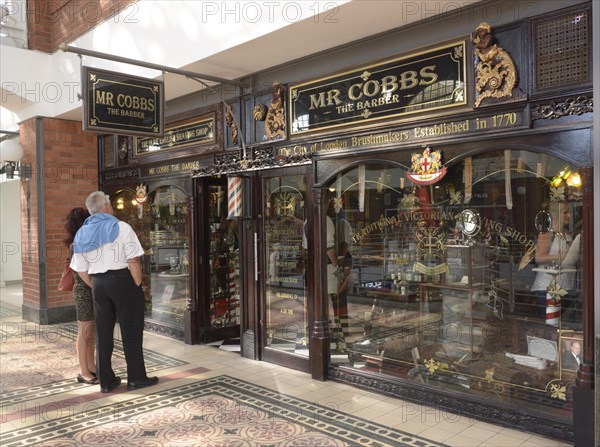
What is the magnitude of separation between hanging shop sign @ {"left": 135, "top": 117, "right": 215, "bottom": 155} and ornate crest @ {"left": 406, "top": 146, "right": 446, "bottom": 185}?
2.59 m

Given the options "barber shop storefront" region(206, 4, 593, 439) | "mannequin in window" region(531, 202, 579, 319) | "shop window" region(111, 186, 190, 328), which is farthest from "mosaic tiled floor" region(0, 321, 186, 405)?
"mannequin in window" region(531, 202, 579, 319)

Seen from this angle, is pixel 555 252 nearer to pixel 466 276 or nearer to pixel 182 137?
pixel 466 276

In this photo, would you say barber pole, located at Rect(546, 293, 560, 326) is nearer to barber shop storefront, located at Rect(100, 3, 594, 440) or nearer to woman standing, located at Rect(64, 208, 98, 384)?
barber shop storefront, located at Rect(100, 3, 594, 440)

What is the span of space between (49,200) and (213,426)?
5083mm

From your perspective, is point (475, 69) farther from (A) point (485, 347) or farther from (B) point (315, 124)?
(A) point (485, 347)

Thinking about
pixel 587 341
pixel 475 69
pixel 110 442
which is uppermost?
pixel 475 69

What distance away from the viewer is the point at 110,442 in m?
3.47

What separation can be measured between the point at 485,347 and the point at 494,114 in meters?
1.69

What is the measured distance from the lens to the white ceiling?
12.6 feet

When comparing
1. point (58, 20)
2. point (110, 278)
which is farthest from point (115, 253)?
point (58, 20)

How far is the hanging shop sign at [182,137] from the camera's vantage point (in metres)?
5.91

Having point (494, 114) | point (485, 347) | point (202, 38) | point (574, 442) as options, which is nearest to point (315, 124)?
point (202, 38)

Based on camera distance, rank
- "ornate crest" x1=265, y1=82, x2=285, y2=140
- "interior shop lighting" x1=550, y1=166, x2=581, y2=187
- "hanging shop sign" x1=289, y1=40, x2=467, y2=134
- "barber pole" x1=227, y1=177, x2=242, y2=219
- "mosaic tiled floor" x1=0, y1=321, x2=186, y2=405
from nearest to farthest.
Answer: "interior shop lighting" x1=550, y1=166, x2=581, y2=187, "hanging shop sign" x1=289, y1=40, x2=467, y2=134, "mosaic tiled floor" x1=0, y1=321, x2=186, y2=405, "ornate crest" x1=265, y1=82, x2=285, y2=140, "barber pole" x1=227, y1=177, x2=242, y2=219

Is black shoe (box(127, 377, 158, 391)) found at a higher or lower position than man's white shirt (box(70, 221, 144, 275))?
lower
